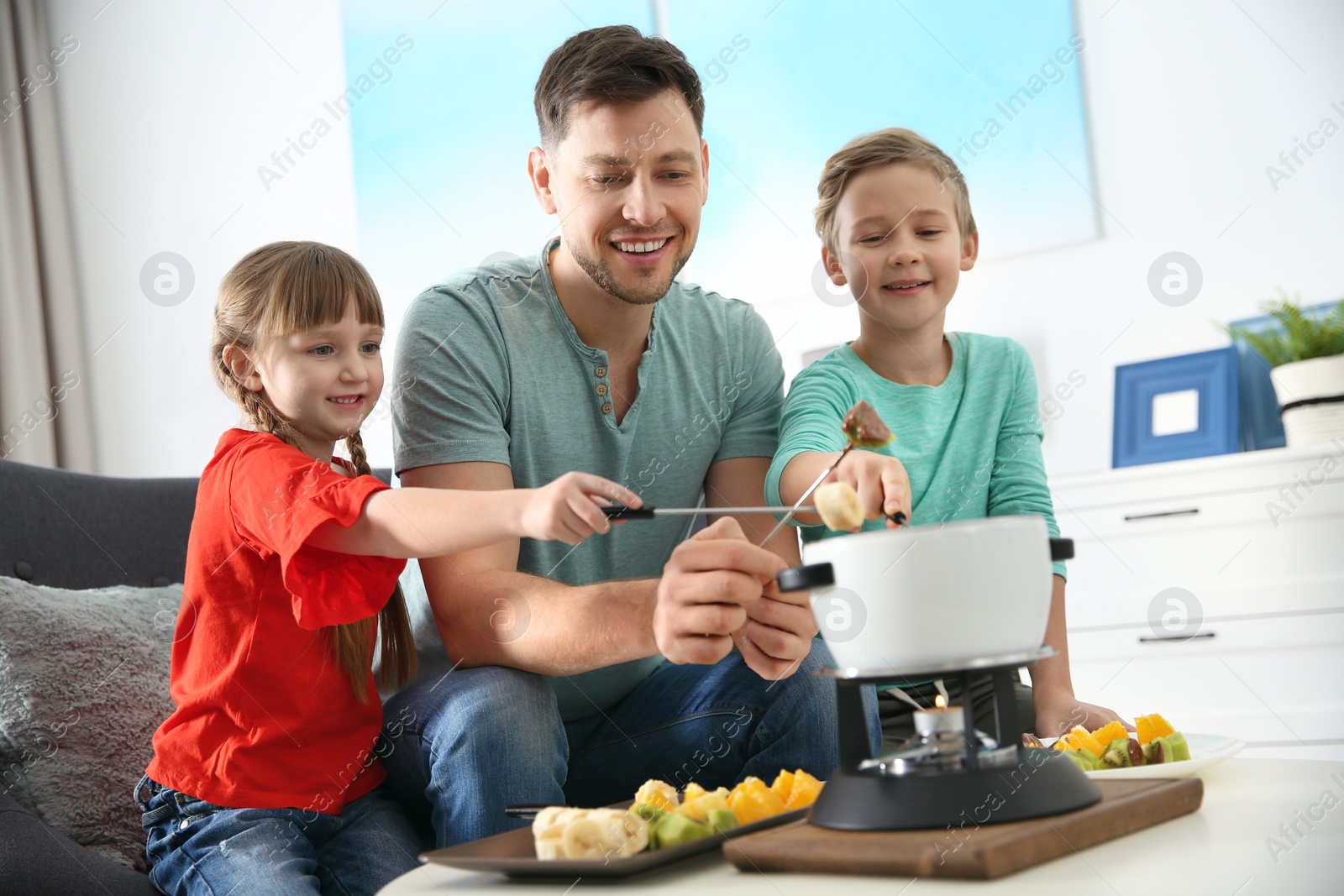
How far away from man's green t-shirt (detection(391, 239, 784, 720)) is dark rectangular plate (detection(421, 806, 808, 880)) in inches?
25.2

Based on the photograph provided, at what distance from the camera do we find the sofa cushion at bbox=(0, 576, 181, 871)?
1332 millimetres

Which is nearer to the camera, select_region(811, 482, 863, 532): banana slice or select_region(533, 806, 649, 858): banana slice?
select_region(533, 806, 649, 858): banana slice

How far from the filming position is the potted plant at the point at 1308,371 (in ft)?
8.46

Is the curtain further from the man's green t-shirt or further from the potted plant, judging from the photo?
the potted plant

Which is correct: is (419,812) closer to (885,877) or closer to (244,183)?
(885,877)

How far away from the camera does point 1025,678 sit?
7.01 ft

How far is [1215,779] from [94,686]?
1.30 metres

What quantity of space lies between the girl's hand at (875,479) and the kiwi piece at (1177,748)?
310 mm

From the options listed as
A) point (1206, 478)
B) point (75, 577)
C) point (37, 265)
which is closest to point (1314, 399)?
point (1206, 478)

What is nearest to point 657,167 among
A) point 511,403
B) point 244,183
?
point 511,403

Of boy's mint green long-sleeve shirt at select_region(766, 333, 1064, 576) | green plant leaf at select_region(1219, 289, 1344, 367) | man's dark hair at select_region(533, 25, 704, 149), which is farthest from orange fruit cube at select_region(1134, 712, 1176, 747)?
green plant leaf at select_region(1219, 289, 1344, 367)

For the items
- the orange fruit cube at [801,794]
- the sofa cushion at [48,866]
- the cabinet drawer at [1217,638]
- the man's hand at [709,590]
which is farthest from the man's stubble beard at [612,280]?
the cabinet drawer at [1217,638]

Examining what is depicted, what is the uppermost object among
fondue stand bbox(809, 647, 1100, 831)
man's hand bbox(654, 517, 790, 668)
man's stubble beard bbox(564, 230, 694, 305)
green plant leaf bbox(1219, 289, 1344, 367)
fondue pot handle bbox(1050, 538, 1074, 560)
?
man's stubble beard bbox(564, 230, 694, 305)

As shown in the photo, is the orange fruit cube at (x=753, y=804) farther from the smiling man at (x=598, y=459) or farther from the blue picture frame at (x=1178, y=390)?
the blue picture frame at (x=1178, y=390)
